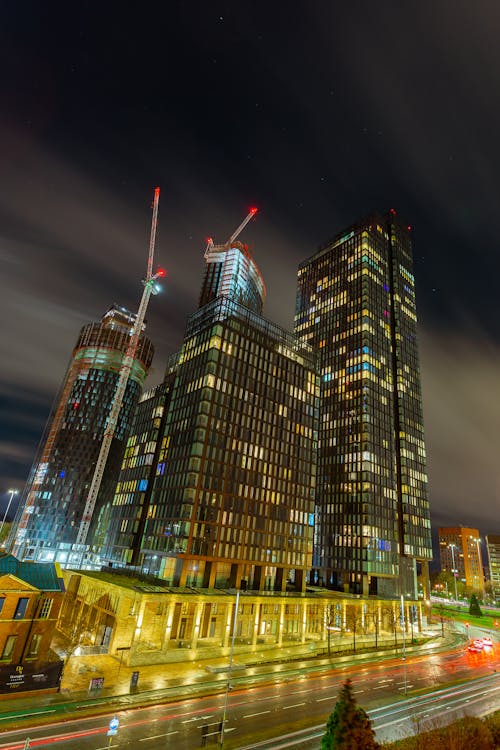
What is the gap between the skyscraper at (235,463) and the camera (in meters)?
85.6

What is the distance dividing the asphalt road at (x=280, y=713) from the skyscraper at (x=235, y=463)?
33.6 m

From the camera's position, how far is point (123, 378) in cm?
18600

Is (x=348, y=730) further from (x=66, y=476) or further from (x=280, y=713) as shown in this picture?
(x=66, y=476)

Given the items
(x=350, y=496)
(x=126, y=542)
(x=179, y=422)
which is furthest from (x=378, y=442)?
(x=126, y=542)

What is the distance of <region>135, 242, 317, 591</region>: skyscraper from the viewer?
8556 centimetres

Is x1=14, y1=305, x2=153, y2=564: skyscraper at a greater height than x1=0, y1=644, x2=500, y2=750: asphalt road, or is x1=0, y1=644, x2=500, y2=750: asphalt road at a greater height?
x1=14, y1=305, x2=153, y2=564: skyscraper

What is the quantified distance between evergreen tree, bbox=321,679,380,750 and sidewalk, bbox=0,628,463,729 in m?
25.7

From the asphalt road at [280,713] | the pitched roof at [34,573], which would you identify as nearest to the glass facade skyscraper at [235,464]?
the asphalt road at [280,713]

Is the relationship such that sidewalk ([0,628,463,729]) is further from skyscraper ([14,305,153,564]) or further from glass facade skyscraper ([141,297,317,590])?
skyscraper ([14,305,153,564])

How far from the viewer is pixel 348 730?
24672 mm

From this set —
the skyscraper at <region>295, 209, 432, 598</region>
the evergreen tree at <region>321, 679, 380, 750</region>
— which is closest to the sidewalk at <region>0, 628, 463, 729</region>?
the evergreen tree at <region>321, 679, 380, 750</region>

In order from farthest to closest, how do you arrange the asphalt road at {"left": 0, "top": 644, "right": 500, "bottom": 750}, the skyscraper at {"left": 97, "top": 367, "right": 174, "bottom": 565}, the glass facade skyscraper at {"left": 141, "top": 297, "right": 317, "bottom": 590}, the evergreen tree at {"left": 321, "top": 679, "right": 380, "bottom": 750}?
1. the skyscraper at {"left": 97, "top": 367, "right": 174, "bottom": 565}
2. the glass facade skyscraper at {"left": 141, "top": 297, "right": 317, "bottom": 590}
3. the asphalt road at {"left": 0, "top": 644, "right": 500, "bottom": 750}
4. the evergreen tree at {"left": 321, "top": 679, "right": 380, "bottom": 750}

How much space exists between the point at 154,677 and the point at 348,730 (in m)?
36.1

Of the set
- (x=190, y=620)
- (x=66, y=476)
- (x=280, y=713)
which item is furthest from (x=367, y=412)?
(x=66, y=476)
